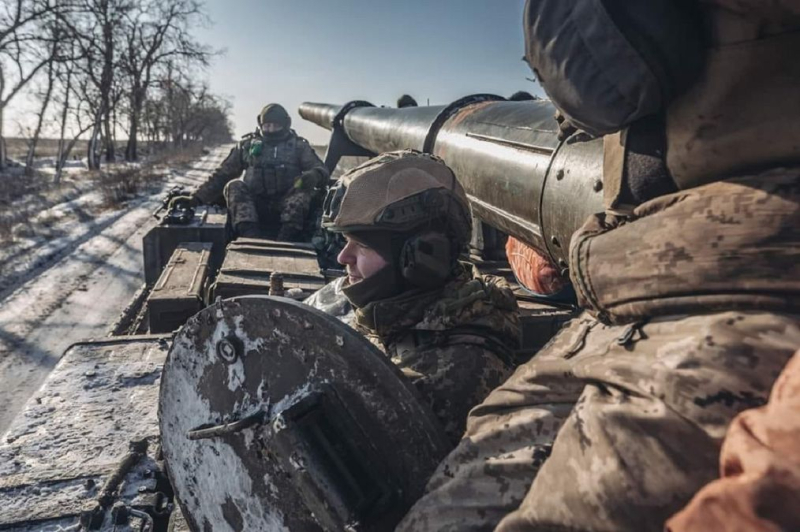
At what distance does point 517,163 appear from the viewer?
2.95 m

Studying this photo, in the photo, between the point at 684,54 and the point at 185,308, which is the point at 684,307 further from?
the point at 185,308

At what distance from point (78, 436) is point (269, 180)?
226 inches

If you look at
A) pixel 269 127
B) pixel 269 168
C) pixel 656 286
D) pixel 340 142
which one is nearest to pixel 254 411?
pixel 656 286

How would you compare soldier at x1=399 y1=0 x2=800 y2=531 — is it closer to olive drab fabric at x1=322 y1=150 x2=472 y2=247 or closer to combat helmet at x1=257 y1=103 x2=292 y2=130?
olive drab fabric at x1=322 y1=150 x2=472 y2=247

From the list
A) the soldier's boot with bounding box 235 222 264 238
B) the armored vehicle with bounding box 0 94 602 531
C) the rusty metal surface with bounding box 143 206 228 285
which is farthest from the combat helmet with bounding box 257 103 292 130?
the armored vehicle with bounding box 0 94 602 531

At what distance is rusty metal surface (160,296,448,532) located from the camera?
159cm

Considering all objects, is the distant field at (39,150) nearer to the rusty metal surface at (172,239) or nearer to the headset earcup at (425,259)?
the rusty metal surface at (172,239)

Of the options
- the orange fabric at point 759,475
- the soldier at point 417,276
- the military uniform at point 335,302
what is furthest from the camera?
the military uniform at point 335,302

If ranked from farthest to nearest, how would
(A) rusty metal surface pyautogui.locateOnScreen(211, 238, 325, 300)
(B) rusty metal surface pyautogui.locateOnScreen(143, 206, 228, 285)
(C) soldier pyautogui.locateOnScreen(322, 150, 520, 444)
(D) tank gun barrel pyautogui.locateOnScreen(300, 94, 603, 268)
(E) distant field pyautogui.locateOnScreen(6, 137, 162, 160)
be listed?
(E) distant field pyautogui.locateOnScreen(6, 137, 162, 160)
(B) rusty metal surface pyautogui.locateOnScreen(143, 206, 228, 285)
(A) rusty metal surface pyautogui.locateOnScreen(211, 238, 325, 300)
(D) tank gun barrel pyautogui.locateOnScreen(300, 94, 603, 268)
(C) soldier pyautogui.locateOnScreen(322, 150, 520, 444)

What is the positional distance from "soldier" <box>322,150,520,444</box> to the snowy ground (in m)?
2.99

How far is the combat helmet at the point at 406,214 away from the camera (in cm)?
208

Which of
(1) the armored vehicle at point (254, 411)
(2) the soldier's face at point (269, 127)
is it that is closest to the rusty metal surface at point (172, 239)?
(2) the soldier's face at point (269, 127)

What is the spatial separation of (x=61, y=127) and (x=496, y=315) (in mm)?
30665

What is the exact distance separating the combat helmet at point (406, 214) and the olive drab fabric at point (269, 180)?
5.35 m
